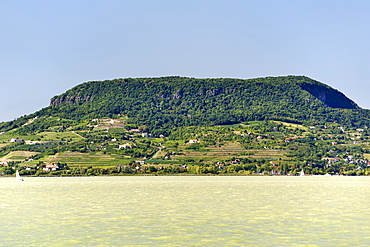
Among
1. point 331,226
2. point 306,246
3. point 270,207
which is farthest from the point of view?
point 270,207

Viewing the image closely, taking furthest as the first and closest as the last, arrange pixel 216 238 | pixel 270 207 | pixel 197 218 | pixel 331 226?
pixel 270 207
pixel 197 218
pixel 331 226
pixel 216 238

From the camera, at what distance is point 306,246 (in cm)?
3381

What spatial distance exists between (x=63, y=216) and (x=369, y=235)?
25.1 metres

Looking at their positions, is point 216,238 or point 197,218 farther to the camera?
point 197,218

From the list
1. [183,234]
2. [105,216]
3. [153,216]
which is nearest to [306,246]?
[183,234]

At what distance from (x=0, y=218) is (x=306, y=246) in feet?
87.2

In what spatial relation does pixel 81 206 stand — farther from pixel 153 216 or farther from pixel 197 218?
pixel 197 218

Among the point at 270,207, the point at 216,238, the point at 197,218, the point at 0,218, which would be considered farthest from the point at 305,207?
the point at 0,218

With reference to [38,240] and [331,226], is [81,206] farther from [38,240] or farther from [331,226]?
[331,226]

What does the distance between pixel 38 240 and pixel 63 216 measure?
1335 cm

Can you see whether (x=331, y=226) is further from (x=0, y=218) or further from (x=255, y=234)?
(x=0, y=218)

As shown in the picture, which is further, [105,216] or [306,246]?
[105,216]

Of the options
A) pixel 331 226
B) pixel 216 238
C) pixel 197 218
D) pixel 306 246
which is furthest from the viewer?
pixel 197 218

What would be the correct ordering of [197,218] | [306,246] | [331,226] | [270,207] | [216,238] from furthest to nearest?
1. [270,207]
2. [197,218]
3. [331,226]
4. [216,238]
5. [306,246]
